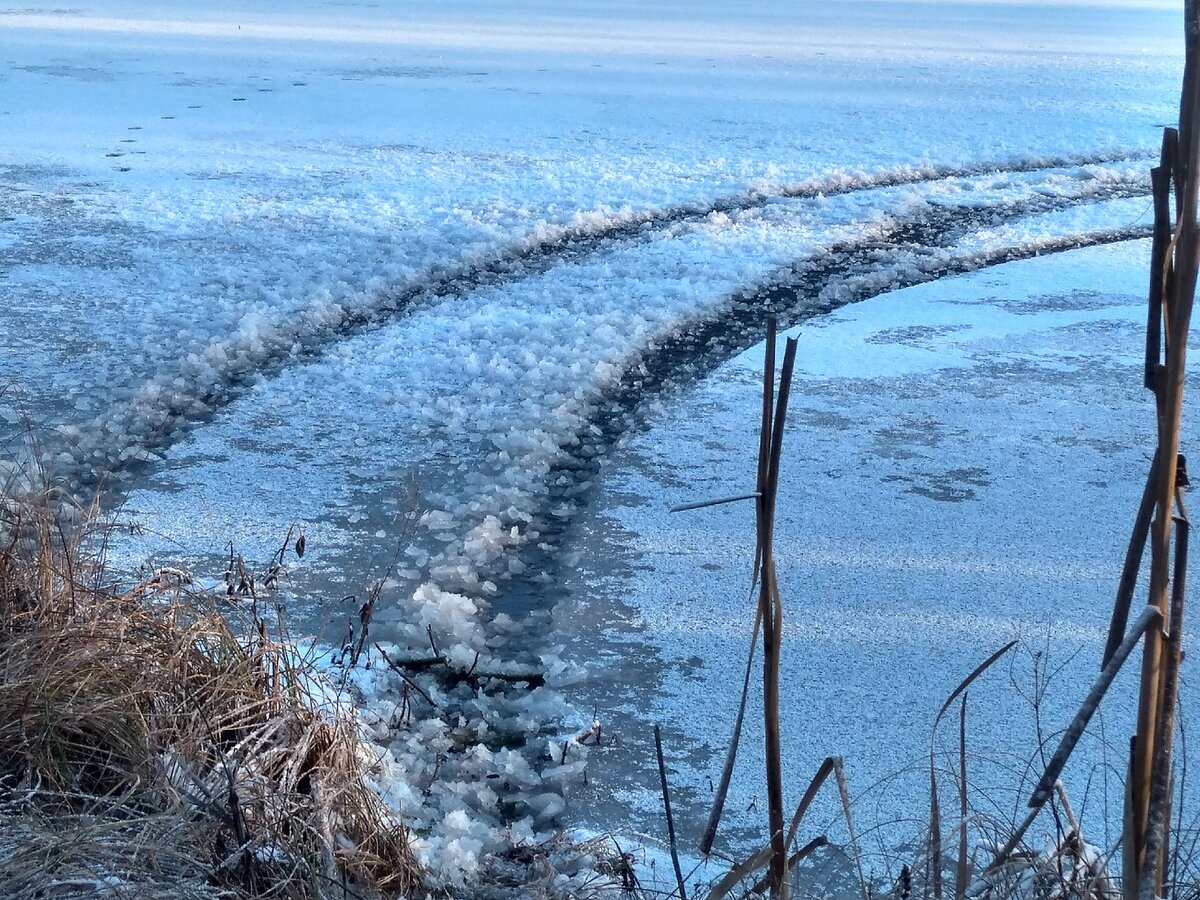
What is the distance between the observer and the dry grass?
1695 millimetres

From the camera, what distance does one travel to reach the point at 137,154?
29.2ft

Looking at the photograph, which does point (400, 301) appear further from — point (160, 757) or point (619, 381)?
point (160, 757)

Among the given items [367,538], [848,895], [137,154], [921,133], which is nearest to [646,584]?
[367,538]

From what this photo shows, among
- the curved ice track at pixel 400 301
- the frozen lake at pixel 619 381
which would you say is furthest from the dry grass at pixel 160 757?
the curved ice track at pixel 400 301

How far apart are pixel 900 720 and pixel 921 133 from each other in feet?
27.8

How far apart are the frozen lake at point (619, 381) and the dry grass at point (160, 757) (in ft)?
0.94

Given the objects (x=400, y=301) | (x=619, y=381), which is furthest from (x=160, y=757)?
(x=400, y=301)

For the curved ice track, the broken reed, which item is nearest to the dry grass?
the broken reed

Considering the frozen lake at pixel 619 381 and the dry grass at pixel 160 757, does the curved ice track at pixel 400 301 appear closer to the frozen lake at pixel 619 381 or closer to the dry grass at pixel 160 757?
the frozen lake at pixel 619 381

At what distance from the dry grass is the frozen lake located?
11.2 inches

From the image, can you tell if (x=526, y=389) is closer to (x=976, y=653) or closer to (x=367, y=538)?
(x=367, y=538)

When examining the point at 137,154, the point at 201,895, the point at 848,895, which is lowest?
the point at 848,895

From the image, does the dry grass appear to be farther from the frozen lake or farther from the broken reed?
the broken reed

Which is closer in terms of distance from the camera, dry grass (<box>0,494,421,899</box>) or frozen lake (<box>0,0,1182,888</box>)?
dry grass (<box>0,494,421,899</box>)
